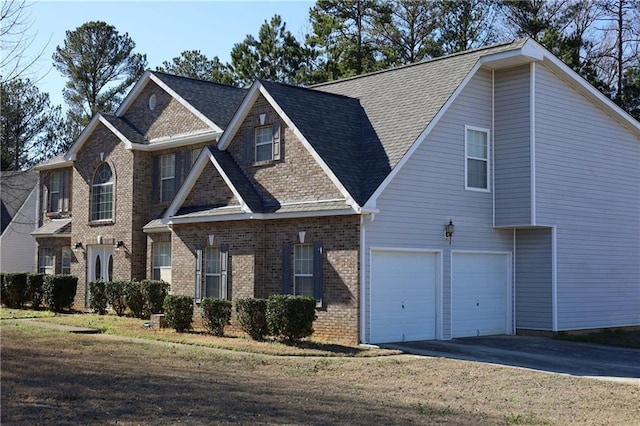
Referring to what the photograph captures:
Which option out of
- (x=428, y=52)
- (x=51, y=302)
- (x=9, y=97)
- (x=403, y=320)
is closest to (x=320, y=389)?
(x=403, y=320)

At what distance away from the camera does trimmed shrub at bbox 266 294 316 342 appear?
17609 mm

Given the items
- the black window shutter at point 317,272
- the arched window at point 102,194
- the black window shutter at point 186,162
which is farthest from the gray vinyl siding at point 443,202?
the arched window at point 102,194

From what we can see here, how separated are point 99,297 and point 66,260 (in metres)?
5.74

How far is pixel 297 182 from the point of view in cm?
1998

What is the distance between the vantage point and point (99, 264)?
92.5 feet

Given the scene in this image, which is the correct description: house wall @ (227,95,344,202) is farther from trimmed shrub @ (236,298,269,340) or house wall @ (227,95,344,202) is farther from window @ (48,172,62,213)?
window @ (48,172,62,213)

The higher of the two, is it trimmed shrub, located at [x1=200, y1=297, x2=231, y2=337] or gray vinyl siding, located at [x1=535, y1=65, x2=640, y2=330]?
gray vinyl siding, located at [x1=535, y1=65, x2=640, y2=330]

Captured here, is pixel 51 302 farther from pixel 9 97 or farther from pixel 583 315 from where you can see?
pixel 9 97

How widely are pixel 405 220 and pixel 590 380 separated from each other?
624 centimetres

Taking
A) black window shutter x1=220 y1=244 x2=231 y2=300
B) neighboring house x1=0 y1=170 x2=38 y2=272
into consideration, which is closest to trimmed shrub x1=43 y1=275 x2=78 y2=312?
black window shutter x1=220 y1=244 x2=231 y2=300

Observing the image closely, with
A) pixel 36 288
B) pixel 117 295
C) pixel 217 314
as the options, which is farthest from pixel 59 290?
pixel 217 314

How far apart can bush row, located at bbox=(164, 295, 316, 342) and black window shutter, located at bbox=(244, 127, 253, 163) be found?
13.4 feet

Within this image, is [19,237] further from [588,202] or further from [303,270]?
[588,202]

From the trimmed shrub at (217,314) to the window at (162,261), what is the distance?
578 cm
